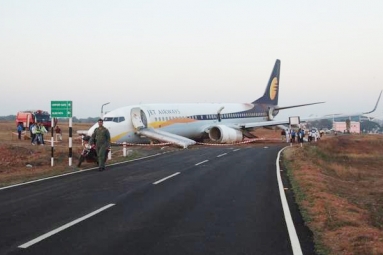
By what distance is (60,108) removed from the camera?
64.2 ft

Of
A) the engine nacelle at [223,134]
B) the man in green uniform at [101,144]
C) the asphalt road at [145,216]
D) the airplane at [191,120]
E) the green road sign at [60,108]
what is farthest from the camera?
the engine nacelle at [223,134]

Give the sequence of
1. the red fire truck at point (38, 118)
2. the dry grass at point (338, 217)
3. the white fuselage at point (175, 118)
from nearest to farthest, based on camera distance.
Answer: the dry grass at point (338, 217), the white fuselage at point (175, 118), the red fire truck at point (38, 118)

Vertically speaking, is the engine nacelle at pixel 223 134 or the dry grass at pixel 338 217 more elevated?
the engine nacelle at pixel 223 134

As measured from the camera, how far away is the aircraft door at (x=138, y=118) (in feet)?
104

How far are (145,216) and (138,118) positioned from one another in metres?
23.8

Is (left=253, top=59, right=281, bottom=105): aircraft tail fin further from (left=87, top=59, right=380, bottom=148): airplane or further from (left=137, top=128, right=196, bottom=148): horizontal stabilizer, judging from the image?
(left=137, top=128, right=196, bottom=148): horizontal stabilizer

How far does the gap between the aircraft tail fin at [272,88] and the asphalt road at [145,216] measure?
36.2 m

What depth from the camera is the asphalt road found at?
21.3 feet

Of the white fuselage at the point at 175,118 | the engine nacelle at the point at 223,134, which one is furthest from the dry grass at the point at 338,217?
the engine nacelle at the point at 223,134

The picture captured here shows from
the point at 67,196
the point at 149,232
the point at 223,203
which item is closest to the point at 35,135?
the point at 67,196

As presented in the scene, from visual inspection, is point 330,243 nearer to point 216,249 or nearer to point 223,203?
point 216,249

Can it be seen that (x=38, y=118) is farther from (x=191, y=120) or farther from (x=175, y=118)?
(x=175, y=118)

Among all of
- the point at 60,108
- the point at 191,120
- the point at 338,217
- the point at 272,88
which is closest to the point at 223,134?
the point at 191,120

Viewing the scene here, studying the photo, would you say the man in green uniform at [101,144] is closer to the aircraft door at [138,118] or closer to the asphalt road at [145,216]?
the asphalt road at [145,216]
